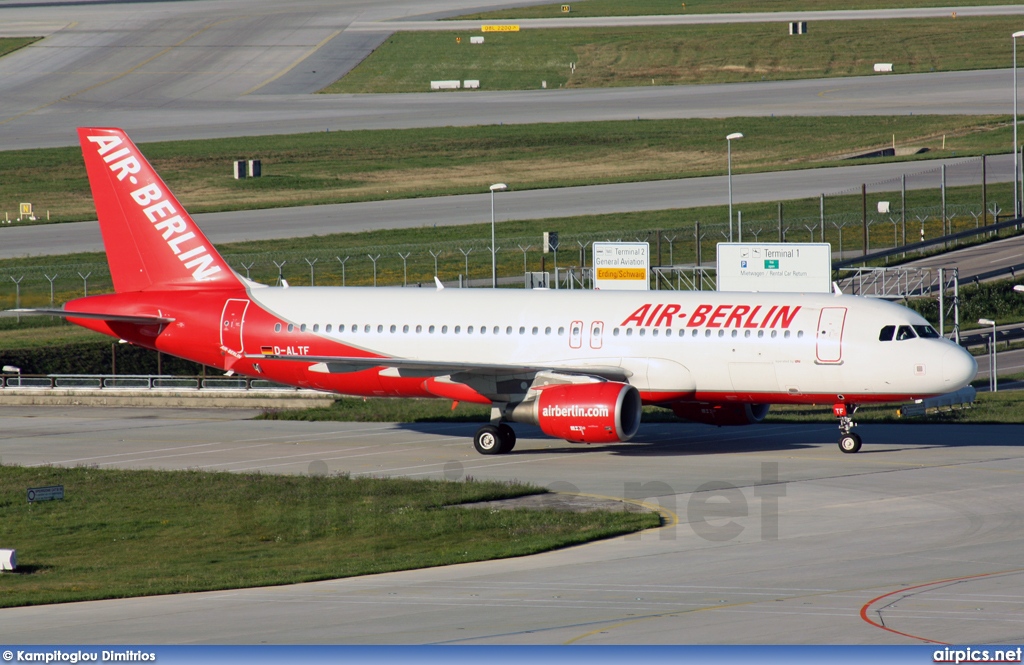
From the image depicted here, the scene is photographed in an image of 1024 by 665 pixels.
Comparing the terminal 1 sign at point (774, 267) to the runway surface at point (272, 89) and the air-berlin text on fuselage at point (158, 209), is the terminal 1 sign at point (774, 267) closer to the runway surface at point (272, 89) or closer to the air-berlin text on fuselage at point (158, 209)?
the air-berlin text on fuselage at point (158, 209)

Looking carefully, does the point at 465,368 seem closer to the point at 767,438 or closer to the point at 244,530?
the point at 244,530

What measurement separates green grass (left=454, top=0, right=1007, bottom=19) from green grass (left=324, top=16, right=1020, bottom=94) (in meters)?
10.7

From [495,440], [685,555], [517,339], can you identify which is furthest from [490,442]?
[685,555]

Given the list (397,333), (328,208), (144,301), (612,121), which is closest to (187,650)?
(397,333)

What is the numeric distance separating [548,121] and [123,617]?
108m

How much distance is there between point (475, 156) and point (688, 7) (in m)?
65.7

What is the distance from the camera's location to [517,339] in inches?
1580

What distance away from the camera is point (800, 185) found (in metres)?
102

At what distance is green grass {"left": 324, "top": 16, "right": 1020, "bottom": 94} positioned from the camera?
143 metres

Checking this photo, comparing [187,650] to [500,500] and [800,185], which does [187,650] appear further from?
[800,185]

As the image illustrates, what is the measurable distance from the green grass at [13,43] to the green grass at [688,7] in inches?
2001

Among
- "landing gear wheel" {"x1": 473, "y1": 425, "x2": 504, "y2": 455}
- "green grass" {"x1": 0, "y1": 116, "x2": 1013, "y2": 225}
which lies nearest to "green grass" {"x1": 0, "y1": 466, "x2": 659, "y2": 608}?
"landing gear wheel" {"x1": 473, "y1": 425, "x2": 504, "y2": 455}

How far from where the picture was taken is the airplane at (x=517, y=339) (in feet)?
121

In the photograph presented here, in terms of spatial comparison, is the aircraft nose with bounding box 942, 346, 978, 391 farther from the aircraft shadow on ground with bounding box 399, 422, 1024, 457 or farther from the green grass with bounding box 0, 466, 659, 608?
the green grass with bounding box 0, 466, 659, 608
